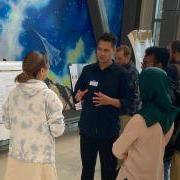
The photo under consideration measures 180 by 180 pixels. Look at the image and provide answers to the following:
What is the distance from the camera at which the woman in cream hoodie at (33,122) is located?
2234 millimetres

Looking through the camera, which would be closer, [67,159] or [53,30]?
[67,159]

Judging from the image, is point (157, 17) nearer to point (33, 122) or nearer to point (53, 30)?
point (53, 30)

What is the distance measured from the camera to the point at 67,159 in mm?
4098

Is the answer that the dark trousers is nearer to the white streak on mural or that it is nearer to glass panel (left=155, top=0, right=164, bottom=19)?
the white streak on mural

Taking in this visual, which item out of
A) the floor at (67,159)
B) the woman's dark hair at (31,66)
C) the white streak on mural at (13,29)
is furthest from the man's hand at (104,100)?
the white streak on mural at (13,29)

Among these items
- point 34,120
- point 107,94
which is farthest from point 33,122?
point 107,94

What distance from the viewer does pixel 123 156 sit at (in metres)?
2.17

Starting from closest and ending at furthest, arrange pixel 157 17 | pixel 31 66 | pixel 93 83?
pixel 31 66, pixel 93 83, pixel 157 17

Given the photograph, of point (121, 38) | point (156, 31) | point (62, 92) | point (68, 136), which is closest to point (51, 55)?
point (62, 92)

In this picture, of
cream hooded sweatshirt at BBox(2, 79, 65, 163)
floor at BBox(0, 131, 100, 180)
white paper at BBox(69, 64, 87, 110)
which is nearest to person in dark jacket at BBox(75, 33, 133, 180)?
cream hooded sweatshirt at BBox(2, 79, 65, 163)

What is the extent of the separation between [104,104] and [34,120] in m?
0.53

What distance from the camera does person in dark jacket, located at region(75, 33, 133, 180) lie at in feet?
8.24

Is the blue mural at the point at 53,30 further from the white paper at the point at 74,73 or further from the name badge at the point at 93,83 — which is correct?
the name badge at the point at 93,83

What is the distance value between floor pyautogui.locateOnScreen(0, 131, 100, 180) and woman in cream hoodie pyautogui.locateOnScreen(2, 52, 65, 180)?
1.22 metres
